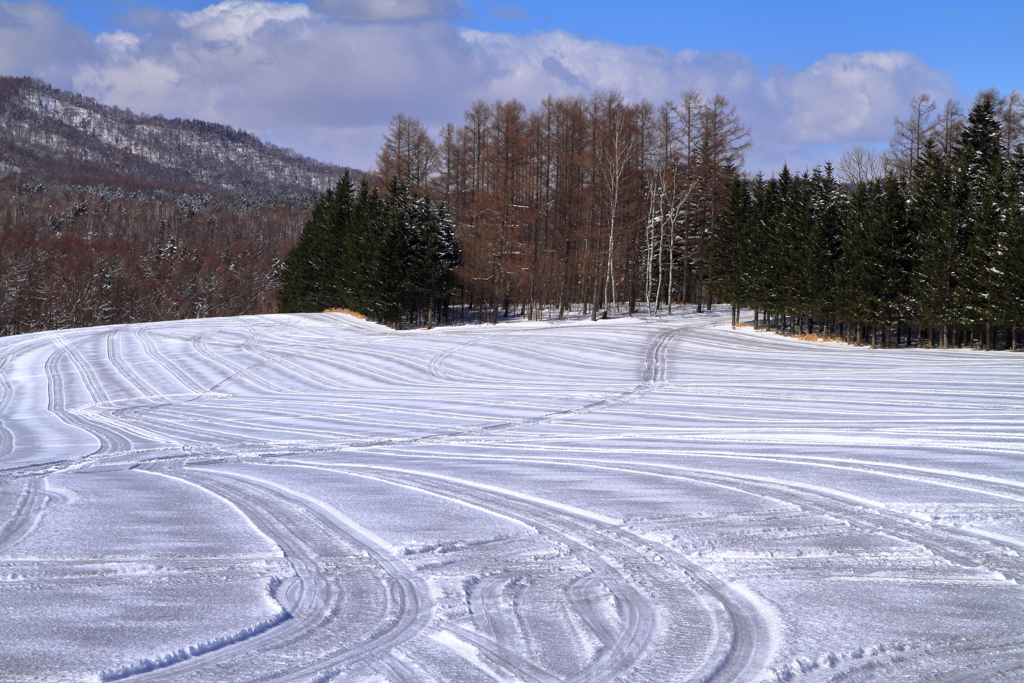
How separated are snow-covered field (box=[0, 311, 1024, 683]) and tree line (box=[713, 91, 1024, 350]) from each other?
17.9 meters

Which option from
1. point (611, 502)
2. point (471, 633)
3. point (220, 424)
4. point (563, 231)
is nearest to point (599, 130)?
point (563, 231)

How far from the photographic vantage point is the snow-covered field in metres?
3.57

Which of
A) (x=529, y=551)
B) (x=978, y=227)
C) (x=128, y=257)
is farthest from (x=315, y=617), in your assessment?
(x=128, y=257)

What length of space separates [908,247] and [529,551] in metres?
35.2

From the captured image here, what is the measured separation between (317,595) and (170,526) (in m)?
2.15

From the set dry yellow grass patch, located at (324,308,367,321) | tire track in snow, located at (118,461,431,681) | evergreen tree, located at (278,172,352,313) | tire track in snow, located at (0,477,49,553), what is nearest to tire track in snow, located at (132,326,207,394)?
dry yellow grass patch, located at (324,308,367,321)

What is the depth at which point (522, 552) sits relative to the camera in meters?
5.29

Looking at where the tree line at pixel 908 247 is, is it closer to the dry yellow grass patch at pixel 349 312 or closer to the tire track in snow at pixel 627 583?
the dry yellow grass patch at pixel 349 312

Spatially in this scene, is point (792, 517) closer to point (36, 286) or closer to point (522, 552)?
point (522, 552)

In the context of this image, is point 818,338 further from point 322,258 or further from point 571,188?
point 322,258

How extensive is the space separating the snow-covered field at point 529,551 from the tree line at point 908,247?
1785 centimetres

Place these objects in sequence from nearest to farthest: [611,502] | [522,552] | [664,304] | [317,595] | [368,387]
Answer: [317,595] < [522,552] < [611,502] < [368,387] < [664,304]

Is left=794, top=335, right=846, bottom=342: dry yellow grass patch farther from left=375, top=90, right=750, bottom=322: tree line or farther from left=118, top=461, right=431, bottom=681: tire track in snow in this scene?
left=118, top=461, right=431, bottom=681: tire track in snow

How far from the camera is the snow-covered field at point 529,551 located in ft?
11.7
